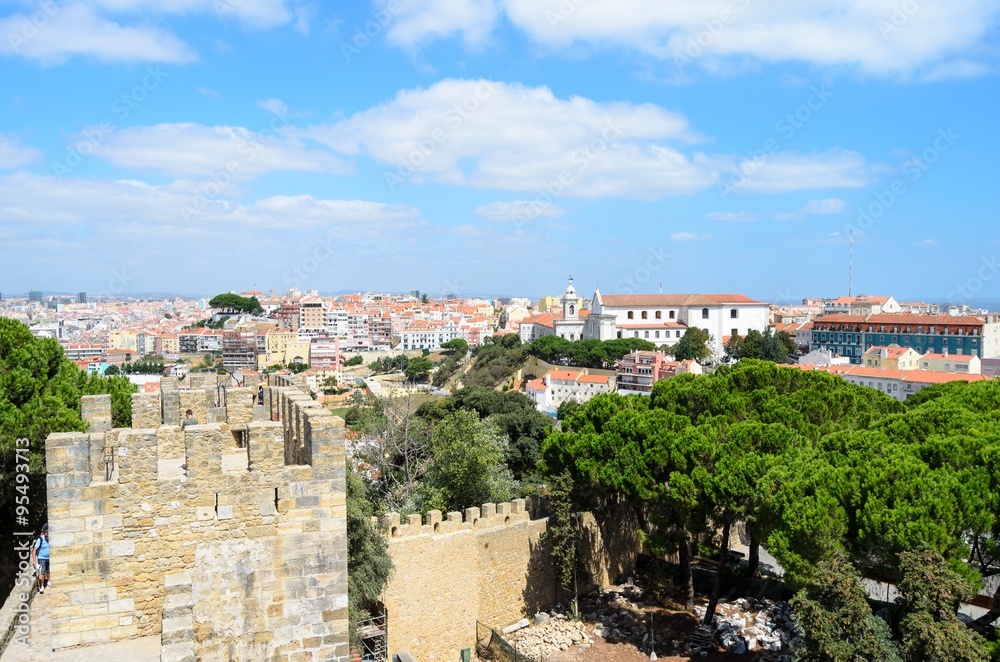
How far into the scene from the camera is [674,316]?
82.4 metres

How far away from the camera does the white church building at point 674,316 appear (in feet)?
262

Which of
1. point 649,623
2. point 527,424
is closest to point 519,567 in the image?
point 649,623

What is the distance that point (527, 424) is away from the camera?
96.2 feet

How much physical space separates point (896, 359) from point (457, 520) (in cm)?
5455

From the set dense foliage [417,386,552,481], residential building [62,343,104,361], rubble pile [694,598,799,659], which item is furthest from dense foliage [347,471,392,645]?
residential building [62,343,104,361]

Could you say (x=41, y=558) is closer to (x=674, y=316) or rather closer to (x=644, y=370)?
(x=644, y=370)

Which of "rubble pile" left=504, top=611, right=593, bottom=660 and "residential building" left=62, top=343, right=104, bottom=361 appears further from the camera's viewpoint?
"residential building" left=62, top=343, right=104, bottom=361

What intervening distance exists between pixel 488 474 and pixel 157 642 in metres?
13.1

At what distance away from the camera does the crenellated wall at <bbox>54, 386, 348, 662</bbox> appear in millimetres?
4727

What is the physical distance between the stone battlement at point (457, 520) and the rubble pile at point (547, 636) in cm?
204

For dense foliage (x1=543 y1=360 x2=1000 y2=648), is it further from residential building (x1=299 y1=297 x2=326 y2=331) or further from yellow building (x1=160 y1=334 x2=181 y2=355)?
residential building (x1=299 y1=297 x2=326 y2=331)

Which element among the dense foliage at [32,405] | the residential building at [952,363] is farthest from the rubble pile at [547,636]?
the residential building at [952,363]

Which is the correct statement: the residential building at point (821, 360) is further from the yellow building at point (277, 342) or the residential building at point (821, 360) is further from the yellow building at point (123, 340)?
the yellow building at point (123, 340)

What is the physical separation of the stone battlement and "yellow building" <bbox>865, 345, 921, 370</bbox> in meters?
51.5
